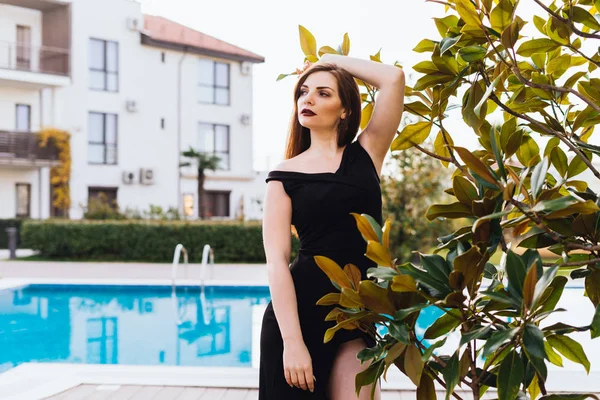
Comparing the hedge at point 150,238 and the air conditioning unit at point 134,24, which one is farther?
the air conditioning unit at point 134,24

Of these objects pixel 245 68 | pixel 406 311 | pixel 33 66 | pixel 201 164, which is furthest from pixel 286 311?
pixel 245 68

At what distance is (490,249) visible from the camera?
1.04 m

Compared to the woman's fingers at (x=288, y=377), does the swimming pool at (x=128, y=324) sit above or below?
below

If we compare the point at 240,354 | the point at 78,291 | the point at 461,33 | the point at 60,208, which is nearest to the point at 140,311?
the point at 78,291

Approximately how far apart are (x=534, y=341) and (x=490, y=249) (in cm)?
20

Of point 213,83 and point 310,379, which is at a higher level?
point 213,83

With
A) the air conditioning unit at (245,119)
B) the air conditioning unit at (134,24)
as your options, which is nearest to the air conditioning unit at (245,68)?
the air conditioning unit at (245,119)

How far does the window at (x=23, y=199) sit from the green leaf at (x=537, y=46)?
19413mm

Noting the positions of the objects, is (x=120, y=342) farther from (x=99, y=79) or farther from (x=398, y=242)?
(x=99, y=79)

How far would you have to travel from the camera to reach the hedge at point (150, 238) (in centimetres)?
1434

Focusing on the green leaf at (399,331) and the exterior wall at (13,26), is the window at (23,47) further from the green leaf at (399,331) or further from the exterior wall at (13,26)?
the green leaf at (399,331)

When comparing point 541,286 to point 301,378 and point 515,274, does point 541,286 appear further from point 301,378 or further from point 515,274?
point 301,378

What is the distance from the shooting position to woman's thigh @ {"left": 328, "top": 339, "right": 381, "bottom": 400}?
164 centimetres

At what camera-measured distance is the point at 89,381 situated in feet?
12.9
